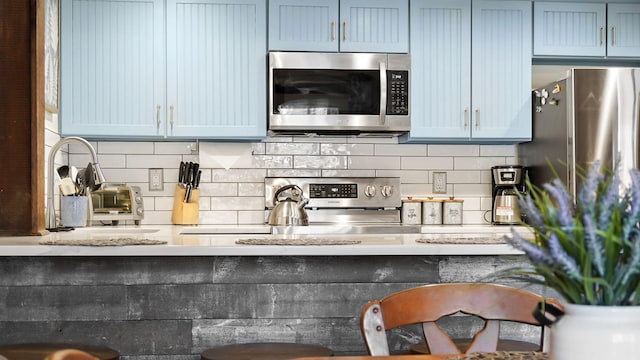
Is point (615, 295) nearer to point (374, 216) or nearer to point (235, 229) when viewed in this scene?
point (235, 229)

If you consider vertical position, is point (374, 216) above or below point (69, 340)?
above

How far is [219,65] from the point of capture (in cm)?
431

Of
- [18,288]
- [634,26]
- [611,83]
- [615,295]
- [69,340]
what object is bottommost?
[69,340]

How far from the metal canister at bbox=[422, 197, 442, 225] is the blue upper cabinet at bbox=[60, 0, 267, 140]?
3.51 feet

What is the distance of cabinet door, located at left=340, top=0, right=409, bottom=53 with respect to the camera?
14.4 feet

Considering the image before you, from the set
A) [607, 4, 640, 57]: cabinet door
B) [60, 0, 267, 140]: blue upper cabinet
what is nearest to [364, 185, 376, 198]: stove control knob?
[60, 0, 267, 140]: blue upper cabinet

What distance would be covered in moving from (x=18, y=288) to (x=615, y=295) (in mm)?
2171

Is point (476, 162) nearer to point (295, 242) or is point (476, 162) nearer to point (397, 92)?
point (397, 92)

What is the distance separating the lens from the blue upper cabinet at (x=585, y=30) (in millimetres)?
4531

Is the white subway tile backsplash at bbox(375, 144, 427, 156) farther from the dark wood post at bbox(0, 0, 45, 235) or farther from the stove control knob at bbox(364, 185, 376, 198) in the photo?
the dark wood post at bbox(0, 0, 45, 235)

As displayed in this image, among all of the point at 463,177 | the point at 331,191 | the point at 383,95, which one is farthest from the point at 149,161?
the point at 463,177

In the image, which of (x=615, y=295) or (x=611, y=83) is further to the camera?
(x=611, y=83)

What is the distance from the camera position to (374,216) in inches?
181

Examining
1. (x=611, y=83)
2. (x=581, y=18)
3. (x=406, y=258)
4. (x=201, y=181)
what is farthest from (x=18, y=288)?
(x=581, y=18)
